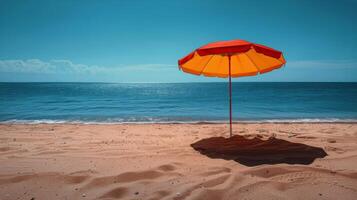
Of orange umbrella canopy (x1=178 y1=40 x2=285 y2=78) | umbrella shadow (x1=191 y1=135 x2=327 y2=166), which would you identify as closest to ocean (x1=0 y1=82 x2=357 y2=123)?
orange umbrella canopy (x1=178 y1=40 x2=285 y2=78)

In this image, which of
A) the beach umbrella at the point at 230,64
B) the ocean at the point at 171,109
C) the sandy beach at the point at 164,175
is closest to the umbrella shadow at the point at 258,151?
the sandy beach at the point at 164,175

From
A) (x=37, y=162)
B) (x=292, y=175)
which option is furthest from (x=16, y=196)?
(x=292, y=175)

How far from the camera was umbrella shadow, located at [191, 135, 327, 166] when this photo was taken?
149 inches

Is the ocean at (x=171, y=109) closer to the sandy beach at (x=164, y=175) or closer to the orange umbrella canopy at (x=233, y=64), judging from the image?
the orange umbrella canopy at (x=233, y=64)

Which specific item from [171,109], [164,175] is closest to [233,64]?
[164,175]

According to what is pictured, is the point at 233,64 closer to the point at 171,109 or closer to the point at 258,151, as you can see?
the point at 258,151

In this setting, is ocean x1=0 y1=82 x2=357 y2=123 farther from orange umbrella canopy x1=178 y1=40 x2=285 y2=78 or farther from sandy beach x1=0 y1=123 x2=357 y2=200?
sandy beach x1=0 y1=123 x2=357 y2=200

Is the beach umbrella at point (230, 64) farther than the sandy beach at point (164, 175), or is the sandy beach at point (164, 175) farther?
the beach umbrella at point (230, 64)

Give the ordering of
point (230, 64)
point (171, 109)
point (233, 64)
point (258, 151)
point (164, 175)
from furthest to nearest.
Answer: point (171, 109)
point (233, 64)
point (230, 64)
point (258, 151)
point (164, 175)

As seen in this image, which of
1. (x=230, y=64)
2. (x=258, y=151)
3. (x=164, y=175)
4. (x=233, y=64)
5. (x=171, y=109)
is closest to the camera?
(x=164, y=175)

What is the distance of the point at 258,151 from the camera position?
4285 millimetres

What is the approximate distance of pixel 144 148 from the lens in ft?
15.6

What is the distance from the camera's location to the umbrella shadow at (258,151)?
3.78 metres

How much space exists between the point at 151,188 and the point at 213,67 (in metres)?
3.90
